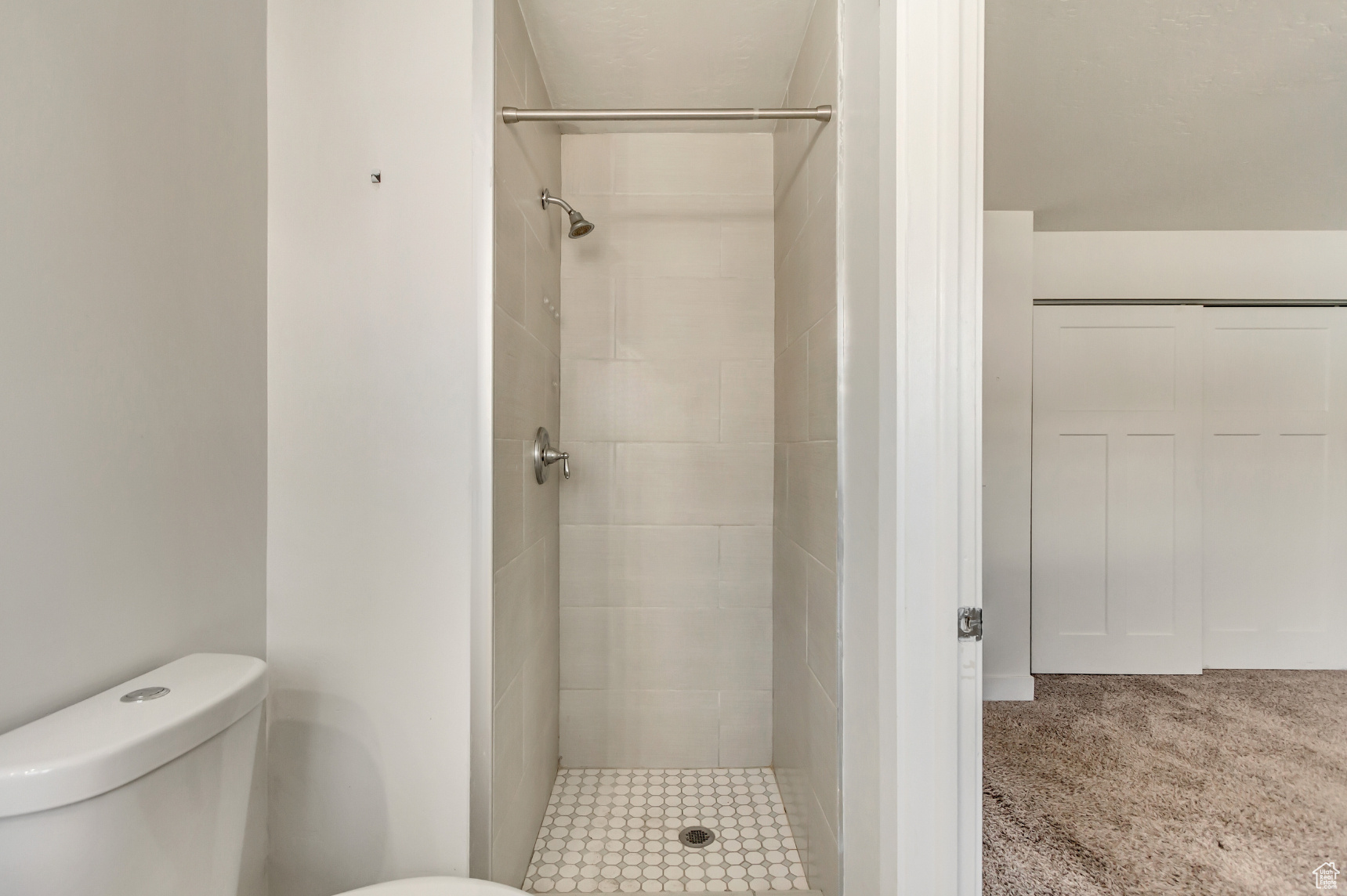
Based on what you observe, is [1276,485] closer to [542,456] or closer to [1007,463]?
[1007,463]

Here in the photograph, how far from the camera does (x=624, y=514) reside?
191 centimetres

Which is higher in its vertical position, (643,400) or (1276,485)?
(643,400)

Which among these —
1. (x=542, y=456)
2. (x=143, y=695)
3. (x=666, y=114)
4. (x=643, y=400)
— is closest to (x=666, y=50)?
(x=666, y=114)

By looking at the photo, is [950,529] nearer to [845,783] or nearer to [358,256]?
[845,783]

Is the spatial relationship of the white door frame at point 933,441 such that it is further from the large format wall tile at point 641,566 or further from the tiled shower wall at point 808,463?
the large format wall tile at point 641,566

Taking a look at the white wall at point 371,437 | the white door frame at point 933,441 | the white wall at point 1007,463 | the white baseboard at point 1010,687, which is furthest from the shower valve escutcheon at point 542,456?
the white baseboard at point 1010,687

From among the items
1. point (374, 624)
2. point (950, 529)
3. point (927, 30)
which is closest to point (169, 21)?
point (374, 624)

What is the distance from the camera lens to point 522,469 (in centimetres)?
135

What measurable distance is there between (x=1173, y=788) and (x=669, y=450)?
177 cm

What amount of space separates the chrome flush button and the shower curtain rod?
3.68 feet

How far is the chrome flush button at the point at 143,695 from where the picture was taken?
667mm

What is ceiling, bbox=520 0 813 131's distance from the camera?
1362 mm

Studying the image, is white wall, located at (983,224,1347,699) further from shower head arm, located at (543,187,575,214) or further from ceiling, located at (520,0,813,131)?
shower head arm, located at (543,187,575,214)

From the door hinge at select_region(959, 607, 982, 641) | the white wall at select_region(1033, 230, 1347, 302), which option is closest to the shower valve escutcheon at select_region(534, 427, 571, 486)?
the door hinge at select_region(959, 607, 982, 641)
